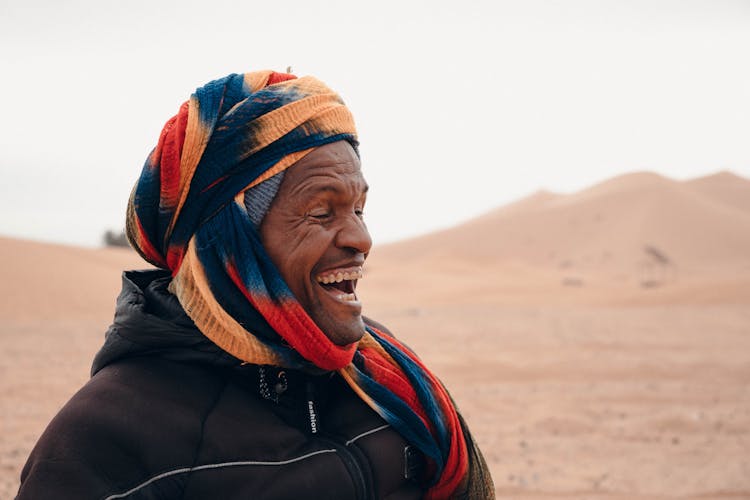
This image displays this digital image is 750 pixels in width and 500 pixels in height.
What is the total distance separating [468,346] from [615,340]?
2.88 metres

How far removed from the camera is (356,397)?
2264mm

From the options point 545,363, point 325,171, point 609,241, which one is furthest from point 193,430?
point 609,241

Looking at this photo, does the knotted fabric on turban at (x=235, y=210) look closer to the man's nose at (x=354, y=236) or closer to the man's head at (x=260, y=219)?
the man's head at (x=260, y=219)

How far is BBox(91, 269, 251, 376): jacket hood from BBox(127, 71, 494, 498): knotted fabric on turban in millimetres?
62

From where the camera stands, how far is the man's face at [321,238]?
6.82ft

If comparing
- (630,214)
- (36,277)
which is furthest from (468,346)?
(630,214)

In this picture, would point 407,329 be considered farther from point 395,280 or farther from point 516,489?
point 395,280

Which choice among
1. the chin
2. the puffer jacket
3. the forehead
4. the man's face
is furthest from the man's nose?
the puffer jacket

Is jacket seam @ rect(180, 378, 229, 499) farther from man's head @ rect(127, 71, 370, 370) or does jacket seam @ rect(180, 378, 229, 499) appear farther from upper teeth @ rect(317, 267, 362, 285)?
upper teeth @ rect(317, 267, 362, 285)

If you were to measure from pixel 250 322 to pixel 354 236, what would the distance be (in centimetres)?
41

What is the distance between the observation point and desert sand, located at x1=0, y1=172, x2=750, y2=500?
20.0 feet

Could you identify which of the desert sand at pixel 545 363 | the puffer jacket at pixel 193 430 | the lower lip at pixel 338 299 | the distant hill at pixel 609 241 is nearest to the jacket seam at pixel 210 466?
the puffer jacket at pixel 193 430

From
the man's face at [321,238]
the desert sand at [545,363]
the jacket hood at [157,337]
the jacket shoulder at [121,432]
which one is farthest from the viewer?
the desert sand at [545,363]

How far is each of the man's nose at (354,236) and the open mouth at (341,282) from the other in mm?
73
